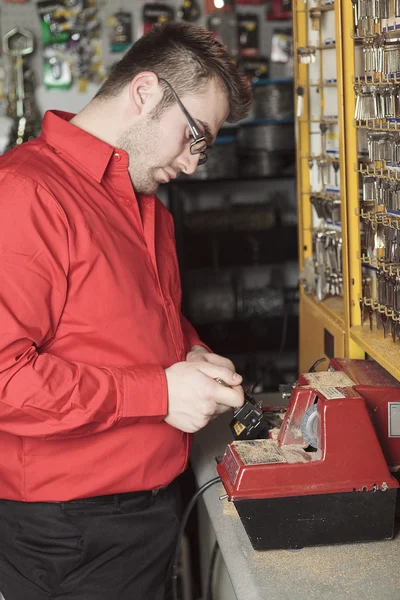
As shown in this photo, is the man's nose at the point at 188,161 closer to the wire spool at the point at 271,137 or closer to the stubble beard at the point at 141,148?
the stubble beard at the point at 141,148

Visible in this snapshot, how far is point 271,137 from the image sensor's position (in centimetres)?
399

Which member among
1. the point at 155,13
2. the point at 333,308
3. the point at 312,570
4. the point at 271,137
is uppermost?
the point at 155,13

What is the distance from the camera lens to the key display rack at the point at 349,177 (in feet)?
5.77

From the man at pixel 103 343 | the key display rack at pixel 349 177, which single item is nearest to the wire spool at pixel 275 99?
the key display rack at pixel 349 177

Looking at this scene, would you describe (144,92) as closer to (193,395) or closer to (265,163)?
(193,395)

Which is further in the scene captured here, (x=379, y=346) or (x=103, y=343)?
(x=379, y=346)

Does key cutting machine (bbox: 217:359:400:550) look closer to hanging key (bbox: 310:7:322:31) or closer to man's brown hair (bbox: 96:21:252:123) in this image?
man's brown hair (bbox: 96:21:252:123)

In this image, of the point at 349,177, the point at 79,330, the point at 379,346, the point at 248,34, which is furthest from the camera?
the point at 248,34

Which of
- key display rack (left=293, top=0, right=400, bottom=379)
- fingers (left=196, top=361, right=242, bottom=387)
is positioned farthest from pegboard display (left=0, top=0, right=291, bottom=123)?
fingers (left=196, top=361, right=242, bottom=387)

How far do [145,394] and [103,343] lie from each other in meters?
0.14

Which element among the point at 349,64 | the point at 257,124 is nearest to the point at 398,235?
the point at 349,64

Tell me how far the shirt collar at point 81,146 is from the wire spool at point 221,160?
7.36 feet

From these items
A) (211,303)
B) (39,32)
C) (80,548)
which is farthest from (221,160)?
(80,548)

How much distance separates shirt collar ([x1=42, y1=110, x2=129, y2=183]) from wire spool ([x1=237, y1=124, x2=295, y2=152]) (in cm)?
238
